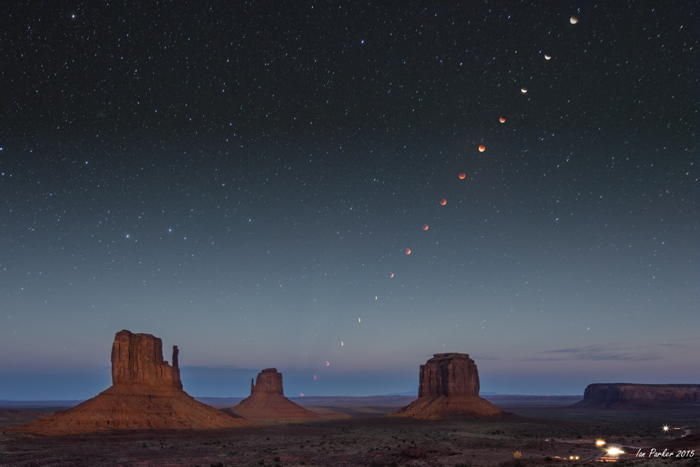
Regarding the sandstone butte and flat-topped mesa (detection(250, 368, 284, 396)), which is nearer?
the sandstone butte

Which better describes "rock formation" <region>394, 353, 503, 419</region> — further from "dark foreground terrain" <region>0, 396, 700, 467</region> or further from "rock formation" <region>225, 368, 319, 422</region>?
"dark foreground terrain" <region>0, 396, 700, 467</region>

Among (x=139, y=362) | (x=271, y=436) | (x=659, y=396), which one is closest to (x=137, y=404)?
(x=139, y=362)

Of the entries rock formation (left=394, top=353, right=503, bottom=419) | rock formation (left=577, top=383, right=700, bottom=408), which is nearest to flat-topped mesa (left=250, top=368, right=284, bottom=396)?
rock formation (left=394, top=353, right=503, bottom=419)

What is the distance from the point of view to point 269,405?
14138 cm

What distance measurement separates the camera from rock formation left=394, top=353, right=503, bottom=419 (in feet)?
390

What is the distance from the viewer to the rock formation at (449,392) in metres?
119

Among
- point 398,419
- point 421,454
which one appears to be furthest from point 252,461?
point 398,419

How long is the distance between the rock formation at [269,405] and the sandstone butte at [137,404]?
35.4 m

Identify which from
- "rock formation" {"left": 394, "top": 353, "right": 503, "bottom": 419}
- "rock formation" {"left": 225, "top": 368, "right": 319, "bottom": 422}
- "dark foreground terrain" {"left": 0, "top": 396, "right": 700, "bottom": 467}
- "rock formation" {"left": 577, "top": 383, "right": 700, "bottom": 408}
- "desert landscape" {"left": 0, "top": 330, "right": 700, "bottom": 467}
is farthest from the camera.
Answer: "rock formation" {"left": 577, "top": 383, "right": 700, "bottom": 408}

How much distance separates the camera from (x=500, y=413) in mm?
121000

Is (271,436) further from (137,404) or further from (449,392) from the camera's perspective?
(449,392)

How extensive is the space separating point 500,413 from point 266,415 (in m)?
56.9

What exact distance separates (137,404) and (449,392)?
74.9 meters

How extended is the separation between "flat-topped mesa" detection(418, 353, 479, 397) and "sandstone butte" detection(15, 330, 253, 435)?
5587 cm
